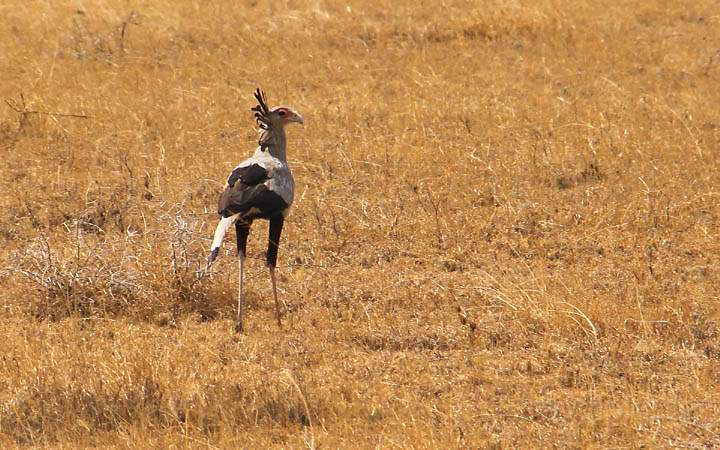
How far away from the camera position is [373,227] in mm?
8828

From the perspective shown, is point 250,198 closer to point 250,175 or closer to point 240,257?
point 250,175

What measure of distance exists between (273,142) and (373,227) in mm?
1627

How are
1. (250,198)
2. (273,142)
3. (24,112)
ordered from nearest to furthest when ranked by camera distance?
(250,198) < (273,142) < (24,112)

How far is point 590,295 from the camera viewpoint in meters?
7.36

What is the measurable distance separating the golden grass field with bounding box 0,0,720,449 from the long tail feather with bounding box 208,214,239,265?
58cm

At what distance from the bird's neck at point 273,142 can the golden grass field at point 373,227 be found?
80cm

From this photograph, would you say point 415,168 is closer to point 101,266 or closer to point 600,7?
point 101,266

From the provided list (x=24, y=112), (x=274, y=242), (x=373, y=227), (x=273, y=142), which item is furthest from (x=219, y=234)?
(x=24, y=112)

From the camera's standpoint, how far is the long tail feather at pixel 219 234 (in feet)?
21.7

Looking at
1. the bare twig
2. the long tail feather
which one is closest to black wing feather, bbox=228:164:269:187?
the long tail feather

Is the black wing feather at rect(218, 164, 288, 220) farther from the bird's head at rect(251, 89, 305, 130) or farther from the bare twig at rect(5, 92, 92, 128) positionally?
the bare twig at rect(5, 92, 92, 128)

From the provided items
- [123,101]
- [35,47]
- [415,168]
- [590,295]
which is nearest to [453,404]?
[590,295]

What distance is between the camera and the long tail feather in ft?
21.7

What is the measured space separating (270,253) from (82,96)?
17.2 ft
